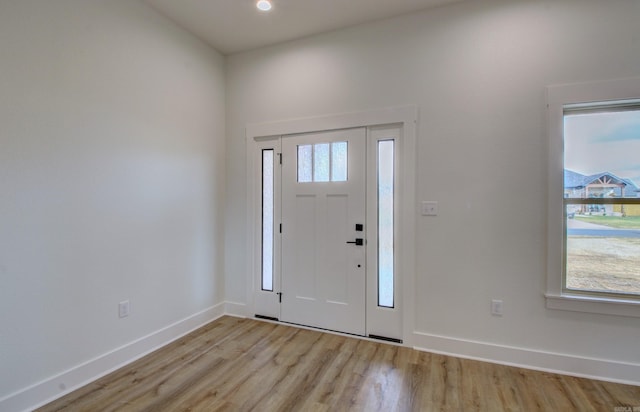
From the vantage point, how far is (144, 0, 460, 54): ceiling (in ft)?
8.51

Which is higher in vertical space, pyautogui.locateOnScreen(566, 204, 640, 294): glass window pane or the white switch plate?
the white switch plate

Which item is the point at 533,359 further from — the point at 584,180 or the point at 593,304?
the point at 584,180

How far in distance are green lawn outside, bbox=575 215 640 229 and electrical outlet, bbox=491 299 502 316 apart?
954mm

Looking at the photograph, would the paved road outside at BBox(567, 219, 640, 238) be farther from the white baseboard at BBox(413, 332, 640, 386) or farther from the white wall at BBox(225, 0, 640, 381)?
the white baseboard at BBox(413, 332, 640, 386)

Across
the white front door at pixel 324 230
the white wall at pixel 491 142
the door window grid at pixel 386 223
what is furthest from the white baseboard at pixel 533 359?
the white front door at pixel 324 230

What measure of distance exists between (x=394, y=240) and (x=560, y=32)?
7.06 feet

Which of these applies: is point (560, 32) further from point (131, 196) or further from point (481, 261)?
point (131, 196)

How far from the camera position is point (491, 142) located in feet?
8.18

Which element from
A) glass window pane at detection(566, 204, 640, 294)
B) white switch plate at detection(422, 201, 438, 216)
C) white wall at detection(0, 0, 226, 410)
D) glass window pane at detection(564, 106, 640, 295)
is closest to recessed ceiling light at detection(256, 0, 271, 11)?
white wall at detection(0, 0, 226, 410)

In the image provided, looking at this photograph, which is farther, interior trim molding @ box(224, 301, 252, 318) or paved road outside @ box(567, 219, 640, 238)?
interior trim molding @ box(224, 301, 252, 318)

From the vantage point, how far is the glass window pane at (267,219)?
3357 millimetres

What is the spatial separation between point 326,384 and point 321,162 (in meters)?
2.02

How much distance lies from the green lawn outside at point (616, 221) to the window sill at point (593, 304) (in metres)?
0.57

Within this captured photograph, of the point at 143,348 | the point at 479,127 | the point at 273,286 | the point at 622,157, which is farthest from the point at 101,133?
the point at 622,157
